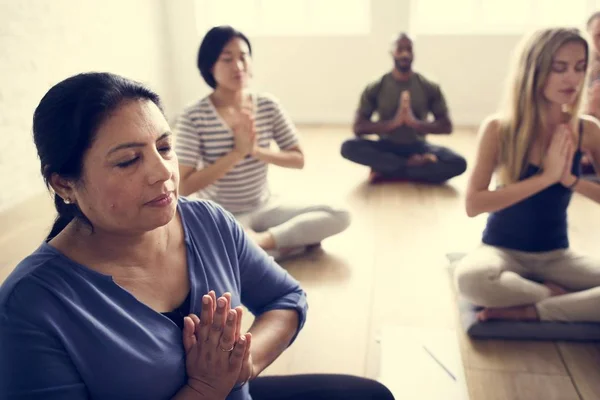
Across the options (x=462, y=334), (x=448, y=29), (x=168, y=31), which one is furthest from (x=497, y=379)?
(x=168, y=31)

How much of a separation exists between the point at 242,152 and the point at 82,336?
4.93 ft

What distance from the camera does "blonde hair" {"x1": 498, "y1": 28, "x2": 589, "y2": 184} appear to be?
189 cm

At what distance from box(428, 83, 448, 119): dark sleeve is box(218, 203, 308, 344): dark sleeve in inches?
104

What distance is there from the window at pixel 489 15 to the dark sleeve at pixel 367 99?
1713 millimetres

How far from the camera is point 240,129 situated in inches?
89.5

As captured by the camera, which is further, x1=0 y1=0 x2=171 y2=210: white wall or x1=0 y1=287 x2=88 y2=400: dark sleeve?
x1=0 y1=0 x2=171 y2=210: white wall

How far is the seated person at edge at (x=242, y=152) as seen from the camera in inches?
92.7

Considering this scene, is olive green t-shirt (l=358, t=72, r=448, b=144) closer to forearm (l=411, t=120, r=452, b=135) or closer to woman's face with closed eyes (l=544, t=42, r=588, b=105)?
forearm (l=411, t=120, r=452, b=135)

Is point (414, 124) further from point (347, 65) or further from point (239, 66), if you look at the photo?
point (347, 65)

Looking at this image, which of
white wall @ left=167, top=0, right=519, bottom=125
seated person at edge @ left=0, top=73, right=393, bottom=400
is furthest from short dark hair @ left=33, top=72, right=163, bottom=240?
white wall @ left=167, top=0, right=519, bottom=125

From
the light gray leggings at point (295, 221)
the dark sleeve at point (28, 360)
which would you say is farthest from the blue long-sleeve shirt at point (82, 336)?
the light gray leggings at point (295, 221)

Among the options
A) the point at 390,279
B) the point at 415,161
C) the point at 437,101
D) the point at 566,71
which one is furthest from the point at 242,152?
the point at 437,101

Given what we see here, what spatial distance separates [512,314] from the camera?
80.0 inches

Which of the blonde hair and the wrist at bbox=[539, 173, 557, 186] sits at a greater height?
the blonde hair
